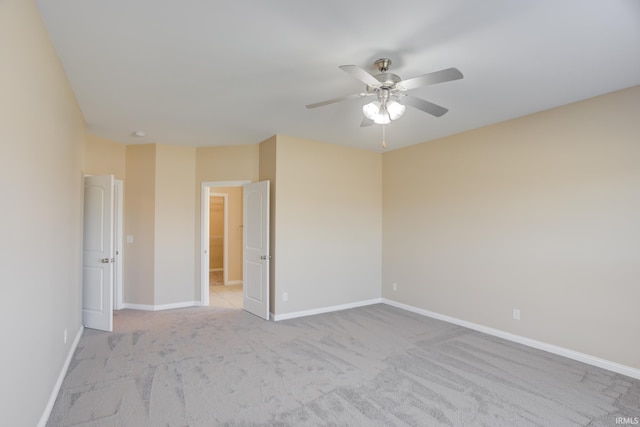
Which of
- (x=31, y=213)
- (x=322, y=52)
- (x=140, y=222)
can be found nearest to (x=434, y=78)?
(x=322, y=52)

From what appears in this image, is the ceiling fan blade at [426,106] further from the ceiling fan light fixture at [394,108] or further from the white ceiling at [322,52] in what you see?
the white ceiling at [322,52]

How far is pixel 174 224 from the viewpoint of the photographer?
5.41m

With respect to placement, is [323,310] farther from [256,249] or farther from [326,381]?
[326,381]

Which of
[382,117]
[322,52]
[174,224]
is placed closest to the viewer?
[322,52]

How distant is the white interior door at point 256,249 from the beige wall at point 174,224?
3.34 feet

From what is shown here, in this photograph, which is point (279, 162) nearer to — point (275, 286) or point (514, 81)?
point (275, 286)

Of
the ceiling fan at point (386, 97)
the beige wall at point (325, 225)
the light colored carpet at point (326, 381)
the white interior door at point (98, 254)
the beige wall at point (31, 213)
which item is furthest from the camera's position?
the beige wall at point (325, 225)

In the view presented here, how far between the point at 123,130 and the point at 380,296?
4.80 meters

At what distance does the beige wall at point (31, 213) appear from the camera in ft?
5.40

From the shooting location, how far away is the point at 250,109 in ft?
12.3

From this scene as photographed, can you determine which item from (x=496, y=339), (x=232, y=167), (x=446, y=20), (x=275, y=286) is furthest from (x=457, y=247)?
(x=232, y=167)

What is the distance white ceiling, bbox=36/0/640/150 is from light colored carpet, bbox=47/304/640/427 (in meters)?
2.69
